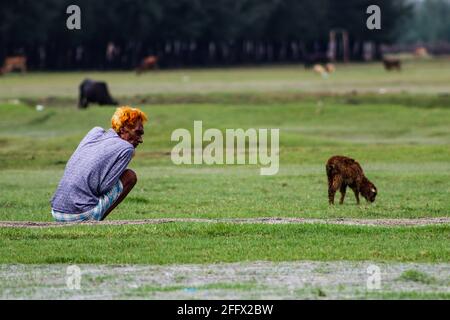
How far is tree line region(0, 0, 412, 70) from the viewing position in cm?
8881

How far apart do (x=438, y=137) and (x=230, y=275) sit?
2506 centimetres

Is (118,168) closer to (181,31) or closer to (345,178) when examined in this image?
(345,178)

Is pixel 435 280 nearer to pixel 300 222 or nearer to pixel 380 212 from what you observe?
pixel 300 222

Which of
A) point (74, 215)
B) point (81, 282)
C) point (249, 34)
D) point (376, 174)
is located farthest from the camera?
point (249, 34)

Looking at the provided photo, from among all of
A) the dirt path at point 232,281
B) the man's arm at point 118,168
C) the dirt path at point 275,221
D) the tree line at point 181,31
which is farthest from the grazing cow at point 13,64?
the dirt path at point 232,281

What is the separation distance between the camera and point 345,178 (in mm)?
18953

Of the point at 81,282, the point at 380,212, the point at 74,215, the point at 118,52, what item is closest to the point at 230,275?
the point at 81,282

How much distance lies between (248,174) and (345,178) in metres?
7.76

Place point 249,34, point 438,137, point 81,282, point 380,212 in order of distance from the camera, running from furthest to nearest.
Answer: point 249,34 → point 438,137 → point 380,212 → point 81,282

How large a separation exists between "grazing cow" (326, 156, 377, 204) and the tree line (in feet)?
220

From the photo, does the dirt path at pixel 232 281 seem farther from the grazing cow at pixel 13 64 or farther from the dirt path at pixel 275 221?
the grazing cow at pixel 13 64

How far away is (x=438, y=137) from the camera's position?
37375 mm

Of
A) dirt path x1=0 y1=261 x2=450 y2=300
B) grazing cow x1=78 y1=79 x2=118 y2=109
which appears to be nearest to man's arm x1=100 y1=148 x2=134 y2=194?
dirt path x1=0 y1=261 x2=450 y2=300

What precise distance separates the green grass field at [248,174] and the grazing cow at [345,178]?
0.27 metres
